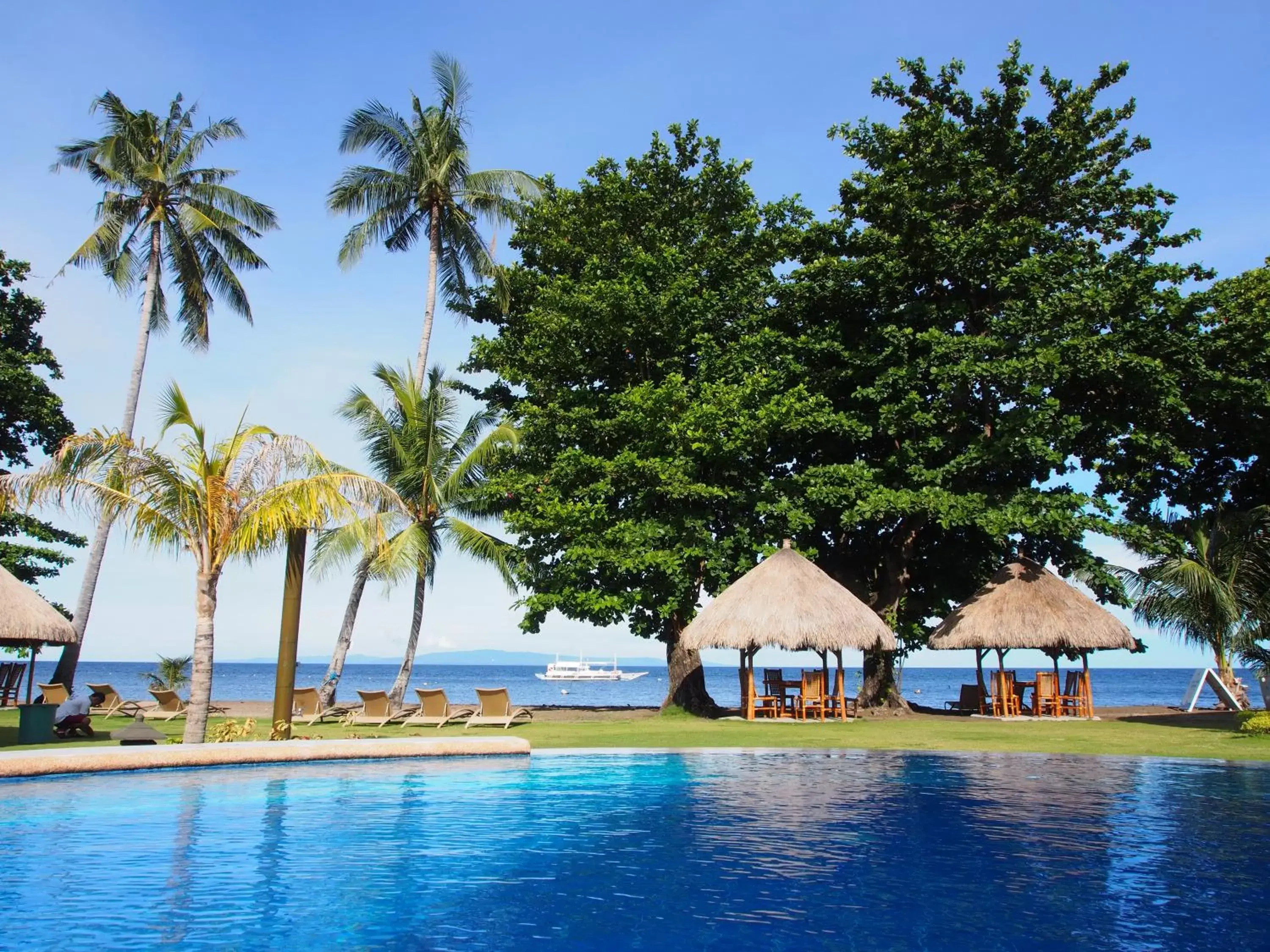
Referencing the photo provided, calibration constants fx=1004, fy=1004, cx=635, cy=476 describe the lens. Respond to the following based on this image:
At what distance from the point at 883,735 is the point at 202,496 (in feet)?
37.3

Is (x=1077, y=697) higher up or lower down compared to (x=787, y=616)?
lower down

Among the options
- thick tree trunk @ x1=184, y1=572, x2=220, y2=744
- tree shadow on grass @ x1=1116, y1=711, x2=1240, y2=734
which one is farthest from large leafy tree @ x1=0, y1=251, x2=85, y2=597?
tree shadow on grass @ x1=1116, y1=711, x2=1240, y2=734

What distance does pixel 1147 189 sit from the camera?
20922 millimetres

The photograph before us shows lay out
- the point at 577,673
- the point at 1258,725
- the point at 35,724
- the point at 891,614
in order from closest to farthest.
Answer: the point at 35,724
the point at 1258,725
the point at 891,614
the point at 577,673

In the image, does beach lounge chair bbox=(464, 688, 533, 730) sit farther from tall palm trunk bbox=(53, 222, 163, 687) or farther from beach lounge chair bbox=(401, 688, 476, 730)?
tall palm trunk bbox=(53, 222, 163, 687)

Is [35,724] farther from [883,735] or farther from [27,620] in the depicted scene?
[883,735]

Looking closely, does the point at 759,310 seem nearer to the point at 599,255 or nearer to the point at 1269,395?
the point at 599,255

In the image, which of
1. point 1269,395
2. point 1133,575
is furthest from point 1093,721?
point 1269,395

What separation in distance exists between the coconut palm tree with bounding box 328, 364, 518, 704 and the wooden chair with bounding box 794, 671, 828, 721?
7114 mm

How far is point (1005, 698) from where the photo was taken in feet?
68.0

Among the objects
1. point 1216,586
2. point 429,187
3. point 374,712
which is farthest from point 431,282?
point 1216,586

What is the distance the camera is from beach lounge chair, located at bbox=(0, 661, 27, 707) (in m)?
22.9

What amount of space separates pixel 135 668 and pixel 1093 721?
456 ft

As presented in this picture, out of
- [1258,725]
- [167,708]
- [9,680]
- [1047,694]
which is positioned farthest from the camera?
→ [9,680]
